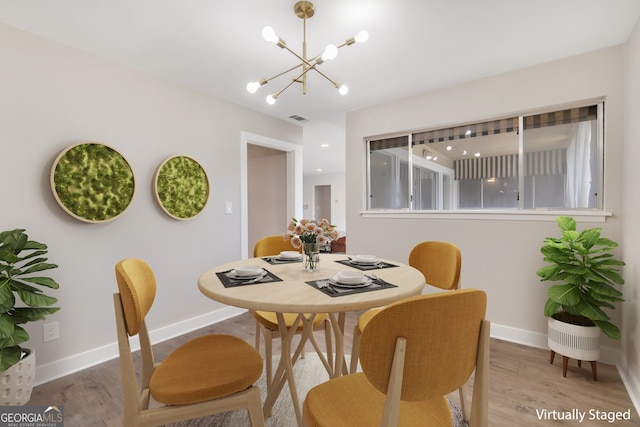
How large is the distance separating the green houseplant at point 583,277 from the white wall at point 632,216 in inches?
3.3

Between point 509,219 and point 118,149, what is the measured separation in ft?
11.2

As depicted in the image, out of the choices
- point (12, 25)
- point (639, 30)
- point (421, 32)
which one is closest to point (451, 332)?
point (421, 32)

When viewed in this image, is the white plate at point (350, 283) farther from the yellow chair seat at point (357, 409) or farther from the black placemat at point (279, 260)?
the black placemat at point (279, 260)

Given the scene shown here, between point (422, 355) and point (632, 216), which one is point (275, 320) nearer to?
point (422, 355)

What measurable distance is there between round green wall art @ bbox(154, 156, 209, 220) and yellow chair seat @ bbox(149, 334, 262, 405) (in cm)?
169

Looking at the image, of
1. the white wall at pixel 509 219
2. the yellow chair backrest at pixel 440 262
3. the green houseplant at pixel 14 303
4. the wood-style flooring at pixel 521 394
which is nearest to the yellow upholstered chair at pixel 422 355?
the yellow chair backrest at pixel 440 262

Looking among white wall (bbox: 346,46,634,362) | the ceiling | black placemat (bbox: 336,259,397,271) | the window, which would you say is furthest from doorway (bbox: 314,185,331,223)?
black placemat (bbox: 336,259,397,271)

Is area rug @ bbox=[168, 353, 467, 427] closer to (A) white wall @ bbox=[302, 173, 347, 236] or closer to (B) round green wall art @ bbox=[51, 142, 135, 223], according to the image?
(B) round green wall art @ bbox=[51, 142, 135, 223]

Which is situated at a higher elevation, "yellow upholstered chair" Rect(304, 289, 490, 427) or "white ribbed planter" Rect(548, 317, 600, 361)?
"yellow upholstered chair" Rect(304, 289, 490, 427)

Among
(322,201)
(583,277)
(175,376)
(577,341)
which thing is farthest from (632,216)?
(322,201)

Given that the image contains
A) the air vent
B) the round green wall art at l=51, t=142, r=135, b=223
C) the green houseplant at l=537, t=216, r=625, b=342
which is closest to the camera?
the green houseplant at l=537, t=216, r=625, b=342

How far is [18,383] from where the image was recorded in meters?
1.66

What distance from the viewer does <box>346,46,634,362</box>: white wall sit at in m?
2.24

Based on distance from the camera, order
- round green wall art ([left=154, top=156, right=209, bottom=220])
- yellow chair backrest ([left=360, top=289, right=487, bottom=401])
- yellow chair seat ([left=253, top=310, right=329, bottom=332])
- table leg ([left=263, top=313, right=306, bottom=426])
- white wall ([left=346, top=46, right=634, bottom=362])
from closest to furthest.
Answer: yellow chair backrest ([left=360, top=289, right=487, bottom=401]) → table leg ([left=263, top=313, right=306, bottom=426]) → yellow chair seat ([left=253, top=310, right=329, bottom=332]) → white wall ([left=346, top=46, right=634, bottom=362]) → round green wall art ([left=154, top=156, right=209, bottom=220])
